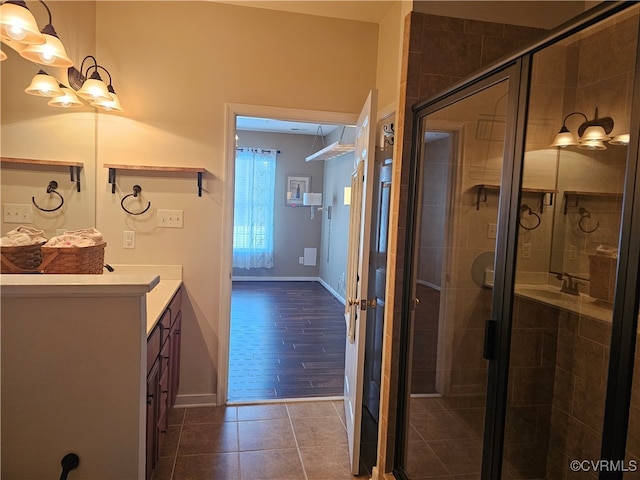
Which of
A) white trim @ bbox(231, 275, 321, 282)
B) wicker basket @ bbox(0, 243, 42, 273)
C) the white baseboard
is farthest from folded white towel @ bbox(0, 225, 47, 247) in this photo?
white trim @ bbox(231, 275, 321, 282)

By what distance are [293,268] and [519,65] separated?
6.53 meters

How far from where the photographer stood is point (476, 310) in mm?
2176

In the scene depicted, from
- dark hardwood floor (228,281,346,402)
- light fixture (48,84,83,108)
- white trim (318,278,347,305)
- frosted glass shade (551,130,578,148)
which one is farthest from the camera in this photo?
white trim (318,278,347,305)

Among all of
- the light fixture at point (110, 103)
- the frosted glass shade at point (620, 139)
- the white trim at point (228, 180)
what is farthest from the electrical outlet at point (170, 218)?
the frosted glass shade at point (620, 139)

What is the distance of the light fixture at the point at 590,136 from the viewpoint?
6.67 feet

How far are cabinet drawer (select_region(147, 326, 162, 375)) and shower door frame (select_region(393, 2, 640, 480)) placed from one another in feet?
4.05

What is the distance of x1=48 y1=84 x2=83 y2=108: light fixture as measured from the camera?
2279 millimetres

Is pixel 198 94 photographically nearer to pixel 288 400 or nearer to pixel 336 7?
pixel 336 7

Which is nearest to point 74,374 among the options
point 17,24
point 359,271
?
point 17,24

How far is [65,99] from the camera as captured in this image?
2322mm

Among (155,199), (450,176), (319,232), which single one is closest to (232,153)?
(155,199)

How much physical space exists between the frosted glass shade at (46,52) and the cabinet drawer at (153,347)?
1.26 m

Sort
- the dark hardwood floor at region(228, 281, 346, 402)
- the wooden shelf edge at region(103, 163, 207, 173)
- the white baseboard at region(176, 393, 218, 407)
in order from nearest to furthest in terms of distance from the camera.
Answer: the wooden shelf edge at region(103, 163, 207, 173)
the white baseboard at region(176, 393, 218, 407)
the dark hardwood floor at region(228, 281, 346, 402)

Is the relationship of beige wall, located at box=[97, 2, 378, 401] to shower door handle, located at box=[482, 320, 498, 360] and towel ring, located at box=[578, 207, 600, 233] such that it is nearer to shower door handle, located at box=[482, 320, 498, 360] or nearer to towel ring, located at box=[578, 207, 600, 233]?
towel ring, located at box=[578, 207, 600, 233]
